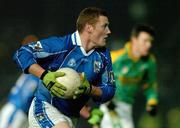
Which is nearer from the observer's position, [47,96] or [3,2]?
[47,96]

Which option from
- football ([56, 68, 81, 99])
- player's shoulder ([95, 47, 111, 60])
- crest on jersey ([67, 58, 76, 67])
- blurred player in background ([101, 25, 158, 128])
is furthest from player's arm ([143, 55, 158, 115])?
football ([56, 68, 81, 99])

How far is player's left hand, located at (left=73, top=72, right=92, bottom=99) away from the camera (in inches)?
293

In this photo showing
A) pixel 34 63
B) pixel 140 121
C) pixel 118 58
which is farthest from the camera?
pixel 140 121

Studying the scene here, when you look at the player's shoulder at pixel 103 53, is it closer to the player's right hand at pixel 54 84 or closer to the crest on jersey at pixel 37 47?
the crest on jersey at pixel 37 47

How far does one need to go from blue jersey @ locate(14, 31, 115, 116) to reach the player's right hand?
38 cm

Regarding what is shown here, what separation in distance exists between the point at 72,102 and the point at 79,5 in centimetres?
602

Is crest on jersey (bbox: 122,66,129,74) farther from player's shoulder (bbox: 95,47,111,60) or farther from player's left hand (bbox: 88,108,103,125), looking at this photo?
player's shoulder (bbox: 95,47,111,60)

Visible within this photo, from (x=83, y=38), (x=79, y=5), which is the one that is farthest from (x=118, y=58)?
(x=83, y=38)

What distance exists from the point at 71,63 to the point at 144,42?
159 inches

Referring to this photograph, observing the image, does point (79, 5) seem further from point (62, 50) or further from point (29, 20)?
point (62, 50)

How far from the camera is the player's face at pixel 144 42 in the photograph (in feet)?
38.7

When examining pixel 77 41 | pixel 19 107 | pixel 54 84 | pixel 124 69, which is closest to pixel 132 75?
pixel 124 69

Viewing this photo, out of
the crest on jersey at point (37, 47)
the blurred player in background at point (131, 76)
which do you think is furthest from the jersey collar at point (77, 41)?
the blurred player in background at point (131, 76)

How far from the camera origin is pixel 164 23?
45.9 feet
